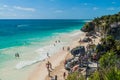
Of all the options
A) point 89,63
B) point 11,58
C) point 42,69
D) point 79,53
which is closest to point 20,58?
point 11,58

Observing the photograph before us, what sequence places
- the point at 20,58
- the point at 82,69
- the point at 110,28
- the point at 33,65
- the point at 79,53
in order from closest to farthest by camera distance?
the point at 82,69, the point at 79,53, the point at 33,65, the point at 20,58, the point at 110,28

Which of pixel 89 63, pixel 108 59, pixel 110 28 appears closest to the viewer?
pixel 108 59

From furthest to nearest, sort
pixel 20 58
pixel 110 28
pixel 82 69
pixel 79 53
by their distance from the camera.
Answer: pixel 110 28 → pixel 20 58 → pixel 79 53 → pixel 82 69

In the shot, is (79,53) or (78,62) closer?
(78,62)

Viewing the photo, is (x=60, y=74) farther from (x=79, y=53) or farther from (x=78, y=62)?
(x=79, y=53)

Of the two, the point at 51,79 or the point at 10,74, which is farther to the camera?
the point at 10,74

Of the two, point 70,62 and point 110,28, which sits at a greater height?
point 110,28

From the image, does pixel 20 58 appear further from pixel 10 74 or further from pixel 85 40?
pixel 85 40

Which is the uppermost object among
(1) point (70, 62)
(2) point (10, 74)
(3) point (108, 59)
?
(3) point (108, 59)

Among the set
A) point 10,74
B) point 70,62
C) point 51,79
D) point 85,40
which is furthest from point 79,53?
point 85,40
